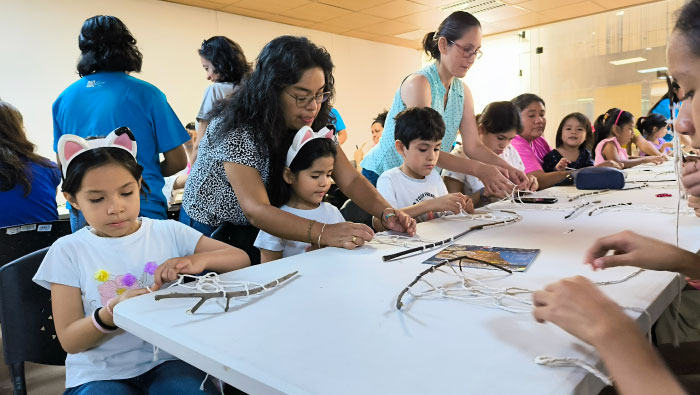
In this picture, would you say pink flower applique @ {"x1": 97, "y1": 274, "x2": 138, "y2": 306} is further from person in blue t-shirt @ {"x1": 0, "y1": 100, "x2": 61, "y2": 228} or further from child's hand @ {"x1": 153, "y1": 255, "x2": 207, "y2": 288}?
person in blue t-shirt @ {"x1": 0, "y1": 100, "x2": 61, "y2": 228}

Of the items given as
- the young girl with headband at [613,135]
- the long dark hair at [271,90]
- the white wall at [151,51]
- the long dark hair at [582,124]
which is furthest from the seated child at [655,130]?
the long dark hair at [271,90]

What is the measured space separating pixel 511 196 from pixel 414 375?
5.48ft

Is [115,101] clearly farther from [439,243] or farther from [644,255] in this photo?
[644,255]

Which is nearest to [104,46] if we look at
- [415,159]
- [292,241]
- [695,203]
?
[292,241]

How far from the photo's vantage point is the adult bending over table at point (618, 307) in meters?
0.53

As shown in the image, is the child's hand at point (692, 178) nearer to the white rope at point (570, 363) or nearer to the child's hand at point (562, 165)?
the white rope at point (570, 363)

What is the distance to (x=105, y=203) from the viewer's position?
1.13 m

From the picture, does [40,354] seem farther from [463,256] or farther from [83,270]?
[463,256]

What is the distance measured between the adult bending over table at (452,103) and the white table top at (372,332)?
943 millimetres

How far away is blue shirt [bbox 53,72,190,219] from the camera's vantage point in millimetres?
1793

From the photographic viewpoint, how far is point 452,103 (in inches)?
95.3

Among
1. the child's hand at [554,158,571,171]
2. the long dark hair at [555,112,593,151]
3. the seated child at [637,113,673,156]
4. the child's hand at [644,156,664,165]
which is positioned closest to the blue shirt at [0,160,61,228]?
the child's hand at [554,158,571,171]

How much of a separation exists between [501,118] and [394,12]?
3.59 meters

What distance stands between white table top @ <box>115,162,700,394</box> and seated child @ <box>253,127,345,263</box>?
1.31 ft
